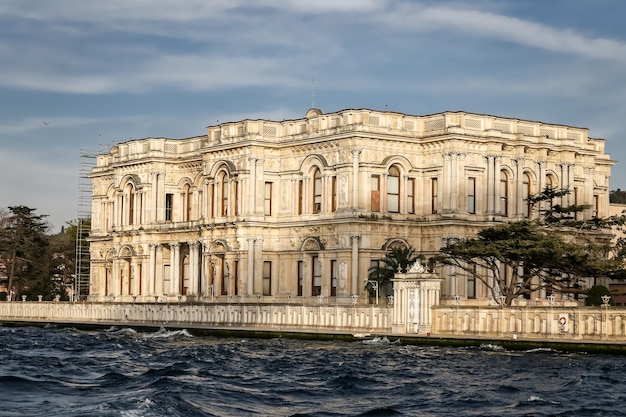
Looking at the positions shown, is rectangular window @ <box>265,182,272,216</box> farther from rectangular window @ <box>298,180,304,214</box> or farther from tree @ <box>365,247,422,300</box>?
tree @ <box>365,247,422,300</box>

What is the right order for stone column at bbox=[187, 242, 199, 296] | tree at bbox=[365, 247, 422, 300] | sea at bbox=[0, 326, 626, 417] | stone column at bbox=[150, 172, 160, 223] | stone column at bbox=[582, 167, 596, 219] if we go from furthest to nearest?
stone column at bbox=[150, 172, 160, 223], stone column at bbox=[187, 242, 199, 296], stone column at bbox=[582, 167, 596, 219], tree at bbox=[365, 247, 422, 300], sea at bbox=[0, 326, 626, 417]

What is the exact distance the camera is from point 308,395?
27406mm

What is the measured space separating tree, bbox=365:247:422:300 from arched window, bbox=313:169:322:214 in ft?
15.6

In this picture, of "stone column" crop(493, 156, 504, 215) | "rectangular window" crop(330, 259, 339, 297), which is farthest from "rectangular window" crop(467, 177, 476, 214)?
"rectangular window" crop(330, 259, 339, 297)

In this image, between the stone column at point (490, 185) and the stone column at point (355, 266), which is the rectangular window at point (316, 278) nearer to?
the stone column at point (355, 266)

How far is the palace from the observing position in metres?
56.6

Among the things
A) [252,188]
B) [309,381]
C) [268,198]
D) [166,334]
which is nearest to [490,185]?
→ [268,198]

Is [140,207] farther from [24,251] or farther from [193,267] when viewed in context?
[24,251]

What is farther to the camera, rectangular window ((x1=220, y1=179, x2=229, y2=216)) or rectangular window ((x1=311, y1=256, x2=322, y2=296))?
rectangular window ((x1=220, y1=179, x2=229, y2=216))

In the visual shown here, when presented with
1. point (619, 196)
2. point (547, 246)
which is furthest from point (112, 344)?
point (619, 196)

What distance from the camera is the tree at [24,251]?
257 ft

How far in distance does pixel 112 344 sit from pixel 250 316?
20.5 ft

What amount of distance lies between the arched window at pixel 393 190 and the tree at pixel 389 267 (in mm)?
2845

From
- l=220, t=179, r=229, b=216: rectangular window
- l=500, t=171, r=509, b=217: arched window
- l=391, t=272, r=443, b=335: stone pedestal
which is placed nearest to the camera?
l=391, t=272, r=443, b=335: stone pedestal
